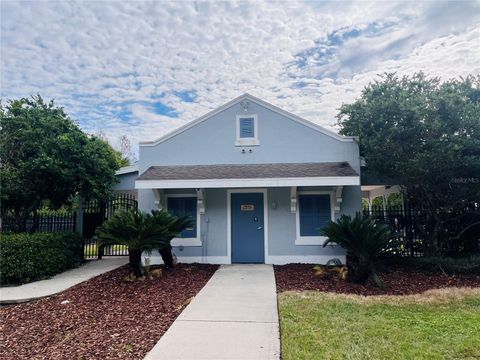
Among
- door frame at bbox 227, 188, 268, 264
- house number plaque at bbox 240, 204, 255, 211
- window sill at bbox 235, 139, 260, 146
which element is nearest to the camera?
door frame at bbox 227, 188, 268, 264

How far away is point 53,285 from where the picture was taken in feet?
27.0

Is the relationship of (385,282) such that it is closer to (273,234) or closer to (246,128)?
(273,234)

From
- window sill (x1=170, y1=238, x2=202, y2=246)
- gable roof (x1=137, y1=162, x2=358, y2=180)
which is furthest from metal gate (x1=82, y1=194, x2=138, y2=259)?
gable roof (x1=137, y1=162, x2=358, y2=180)

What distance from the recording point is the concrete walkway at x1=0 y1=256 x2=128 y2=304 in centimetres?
727

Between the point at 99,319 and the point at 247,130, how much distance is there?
680 cm

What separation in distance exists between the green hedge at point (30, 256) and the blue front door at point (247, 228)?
5.18 m

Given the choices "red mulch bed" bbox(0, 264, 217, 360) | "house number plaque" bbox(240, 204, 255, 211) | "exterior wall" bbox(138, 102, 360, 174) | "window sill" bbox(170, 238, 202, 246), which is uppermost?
"exterior wall" bbox(138, 102, 360, 174)

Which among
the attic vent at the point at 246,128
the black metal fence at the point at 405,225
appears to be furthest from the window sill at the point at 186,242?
the black metal fence at the point at 405,225

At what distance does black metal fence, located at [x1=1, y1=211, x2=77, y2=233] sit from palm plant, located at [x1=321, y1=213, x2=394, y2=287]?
29.9 feet

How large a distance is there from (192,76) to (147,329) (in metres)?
9.38

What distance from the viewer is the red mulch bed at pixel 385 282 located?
24.4 feet

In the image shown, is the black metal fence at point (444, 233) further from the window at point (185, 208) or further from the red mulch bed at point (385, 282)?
the window at point (185, 208)

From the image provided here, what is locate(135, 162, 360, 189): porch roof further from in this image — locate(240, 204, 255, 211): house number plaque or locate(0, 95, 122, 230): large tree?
locate(0, 95, 122, 230): large tree

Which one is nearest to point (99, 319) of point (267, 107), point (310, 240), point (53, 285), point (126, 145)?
point (53, 285)
